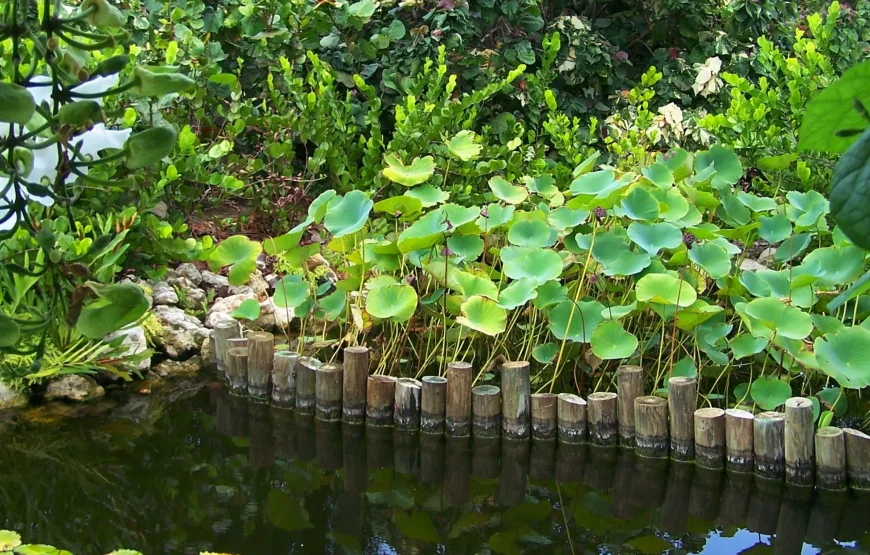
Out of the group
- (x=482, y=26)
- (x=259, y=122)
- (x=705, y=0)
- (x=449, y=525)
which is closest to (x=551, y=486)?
(x=449, y=525)

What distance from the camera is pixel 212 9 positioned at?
173 inches

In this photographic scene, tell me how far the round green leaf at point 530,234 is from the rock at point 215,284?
4.66 ft

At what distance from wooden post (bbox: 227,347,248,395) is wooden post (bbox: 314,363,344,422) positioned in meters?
0.33

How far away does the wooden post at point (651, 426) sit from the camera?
2.54 m

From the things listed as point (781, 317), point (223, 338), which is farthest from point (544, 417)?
point (223, 338)

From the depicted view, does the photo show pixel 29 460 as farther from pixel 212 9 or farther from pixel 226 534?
pixel 212 9

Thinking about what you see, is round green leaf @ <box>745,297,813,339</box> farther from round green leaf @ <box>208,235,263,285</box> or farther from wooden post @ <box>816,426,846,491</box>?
round green leaf @ <box>208,235,263,285</box>

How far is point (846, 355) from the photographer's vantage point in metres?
2.38

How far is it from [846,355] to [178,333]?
7.68 feet

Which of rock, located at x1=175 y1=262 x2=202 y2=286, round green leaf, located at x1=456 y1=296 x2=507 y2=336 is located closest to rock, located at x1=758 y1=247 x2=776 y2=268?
round green leaf, located at x1=456 y1=296 x2=507 y2=336

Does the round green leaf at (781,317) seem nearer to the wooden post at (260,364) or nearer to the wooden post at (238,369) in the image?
the wooden post at (260,364)

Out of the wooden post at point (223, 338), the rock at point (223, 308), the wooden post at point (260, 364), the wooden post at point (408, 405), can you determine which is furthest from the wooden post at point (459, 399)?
the rock at point (223, 308)

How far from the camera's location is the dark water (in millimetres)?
2191

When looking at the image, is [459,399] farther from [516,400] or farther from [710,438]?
[710,438]
